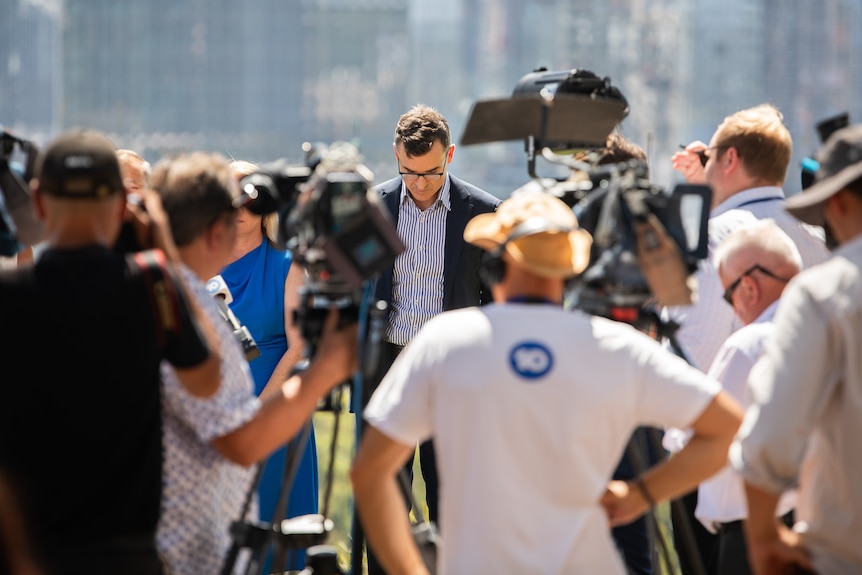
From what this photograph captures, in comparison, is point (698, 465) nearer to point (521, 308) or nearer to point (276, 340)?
point (521, 308)

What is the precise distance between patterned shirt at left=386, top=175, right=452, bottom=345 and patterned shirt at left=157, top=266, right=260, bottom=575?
227cm

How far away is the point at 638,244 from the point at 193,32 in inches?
3318

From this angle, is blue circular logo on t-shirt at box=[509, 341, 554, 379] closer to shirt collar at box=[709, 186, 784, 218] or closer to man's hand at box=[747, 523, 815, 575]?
man's hand at box=[747, 523, 815, 575]

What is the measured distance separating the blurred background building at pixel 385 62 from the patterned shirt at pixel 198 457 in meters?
70.1

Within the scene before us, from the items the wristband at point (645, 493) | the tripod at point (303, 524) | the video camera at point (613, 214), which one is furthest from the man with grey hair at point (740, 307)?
the tripod at point (303, 524)

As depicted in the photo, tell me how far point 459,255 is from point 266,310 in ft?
2.73

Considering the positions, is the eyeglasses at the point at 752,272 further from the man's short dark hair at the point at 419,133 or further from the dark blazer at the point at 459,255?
the man's short dark hair at the point at 419,133

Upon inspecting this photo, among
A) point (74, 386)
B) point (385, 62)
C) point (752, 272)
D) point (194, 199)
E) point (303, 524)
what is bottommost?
point (303, 524)

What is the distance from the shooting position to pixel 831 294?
2646 millimetres

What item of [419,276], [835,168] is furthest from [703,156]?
[835,168]

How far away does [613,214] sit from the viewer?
3.11m

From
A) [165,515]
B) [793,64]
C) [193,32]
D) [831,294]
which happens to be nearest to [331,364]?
[165,515]

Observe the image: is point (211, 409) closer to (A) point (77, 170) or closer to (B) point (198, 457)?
(B) point (198, 457)

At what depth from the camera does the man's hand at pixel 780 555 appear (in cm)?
278
